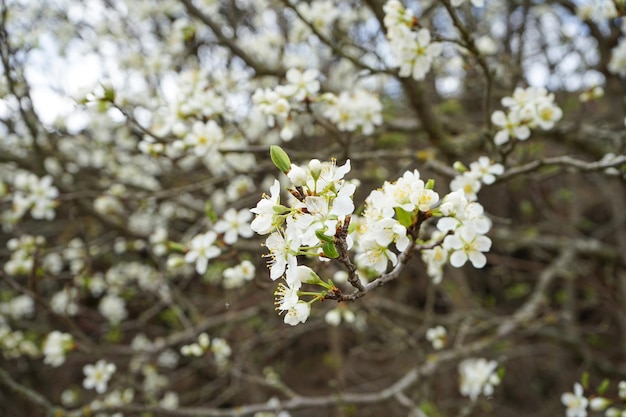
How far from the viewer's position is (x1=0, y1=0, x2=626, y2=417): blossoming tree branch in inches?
62.7

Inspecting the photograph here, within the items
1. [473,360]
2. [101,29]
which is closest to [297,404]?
[473,360]

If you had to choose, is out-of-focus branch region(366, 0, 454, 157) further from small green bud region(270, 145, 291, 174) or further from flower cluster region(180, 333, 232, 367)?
flower cluster region(180, 333, 232, 367)

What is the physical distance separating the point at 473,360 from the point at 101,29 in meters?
3.67

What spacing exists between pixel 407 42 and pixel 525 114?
56 centimetres

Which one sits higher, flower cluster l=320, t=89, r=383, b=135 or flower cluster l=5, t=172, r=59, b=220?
flower cluster l=320, t=89, r=383, b=135

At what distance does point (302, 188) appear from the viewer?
48.0 inches

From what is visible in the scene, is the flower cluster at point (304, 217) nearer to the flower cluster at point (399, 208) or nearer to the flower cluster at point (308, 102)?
the flower cluster at point (399, 208)

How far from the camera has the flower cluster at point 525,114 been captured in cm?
205

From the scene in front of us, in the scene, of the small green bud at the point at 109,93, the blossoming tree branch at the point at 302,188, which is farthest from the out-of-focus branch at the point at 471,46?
the small green bud at the point at 109,93

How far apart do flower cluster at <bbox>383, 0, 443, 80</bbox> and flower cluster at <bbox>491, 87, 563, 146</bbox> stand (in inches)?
14.1

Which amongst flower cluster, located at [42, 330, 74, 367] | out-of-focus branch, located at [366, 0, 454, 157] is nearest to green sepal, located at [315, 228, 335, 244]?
out-of-focus branch, located at [366, 0, 454, 157]

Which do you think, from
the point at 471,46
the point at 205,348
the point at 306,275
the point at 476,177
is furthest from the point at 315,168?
the point at 205,348

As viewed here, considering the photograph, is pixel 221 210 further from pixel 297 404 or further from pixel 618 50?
pixel 618 50

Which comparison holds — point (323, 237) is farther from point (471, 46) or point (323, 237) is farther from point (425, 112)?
point (425, 112)
